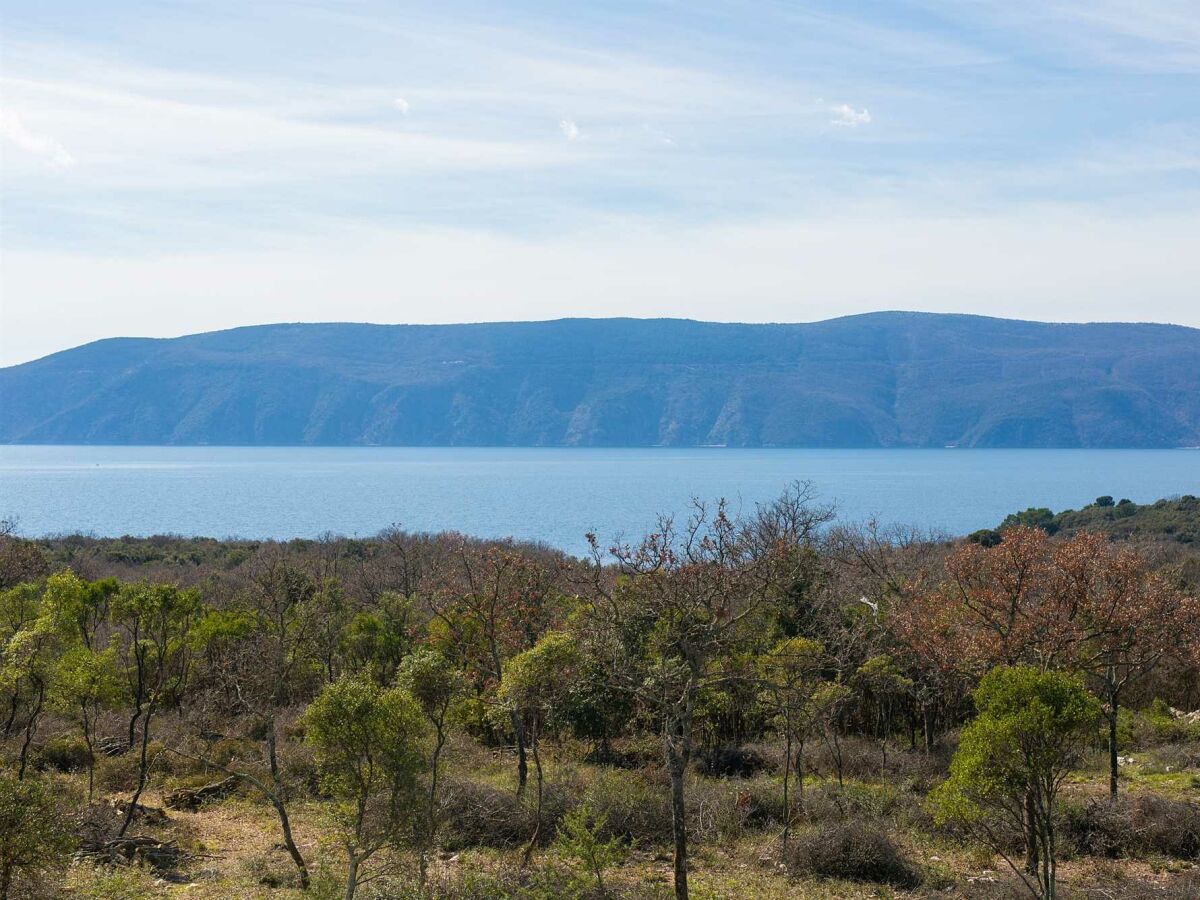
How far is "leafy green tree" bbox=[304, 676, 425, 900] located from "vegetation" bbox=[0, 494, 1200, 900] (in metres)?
0.04

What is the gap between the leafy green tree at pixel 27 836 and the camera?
40.1 ft

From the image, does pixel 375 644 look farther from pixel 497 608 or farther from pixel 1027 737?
pixel 1027 737

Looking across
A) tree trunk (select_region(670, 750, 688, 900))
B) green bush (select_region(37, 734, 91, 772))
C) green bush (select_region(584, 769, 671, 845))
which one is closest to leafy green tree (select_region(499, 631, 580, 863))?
green bush (select_region(584, 769, 671, 845))

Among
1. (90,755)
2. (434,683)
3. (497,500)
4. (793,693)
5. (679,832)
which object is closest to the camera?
(679,832)

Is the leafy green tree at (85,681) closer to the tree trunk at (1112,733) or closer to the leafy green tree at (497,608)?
the leafy green tree at (497,608)

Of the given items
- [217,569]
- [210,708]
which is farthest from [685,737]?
[217,569]

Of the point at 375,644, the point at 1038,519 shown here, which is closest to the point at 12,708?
the point at 375,644

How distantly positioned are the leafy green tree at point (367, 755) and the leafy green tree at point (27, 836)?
3.26m

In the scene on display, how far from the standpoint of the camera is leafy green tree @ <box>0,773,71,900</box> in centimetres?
1222

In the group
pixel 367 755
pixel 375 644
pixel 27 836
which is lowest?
pixel 375 644

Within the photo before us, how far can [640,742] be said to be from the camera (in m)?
29.7

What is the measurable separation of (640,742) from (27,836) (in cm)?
1947

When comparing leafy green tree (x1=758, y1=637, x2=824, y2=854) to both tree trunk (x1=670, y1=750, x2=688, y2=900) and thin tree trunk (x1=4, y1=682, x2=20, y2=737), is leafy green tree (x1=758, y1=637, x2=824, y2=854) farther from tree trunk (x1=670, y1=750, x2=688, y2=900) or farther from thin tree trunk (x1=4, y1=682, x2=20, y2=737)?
thin tree trunk (x1=4, y1=682, x2=20, y2=737)

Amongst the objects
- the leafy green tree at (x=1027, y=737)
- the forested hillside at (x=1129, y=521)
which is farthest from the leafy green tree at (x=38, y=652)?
the forested hillside at (x=1129, y=521)
